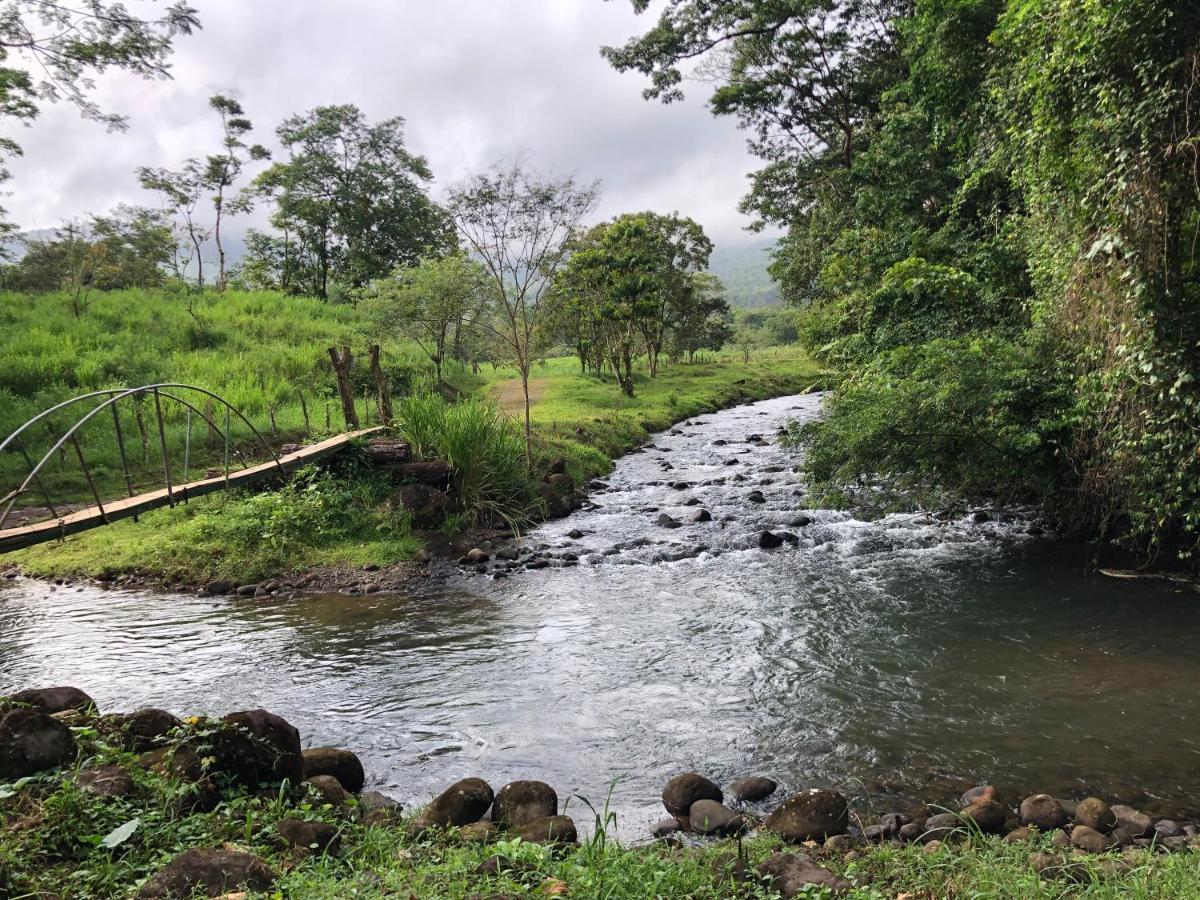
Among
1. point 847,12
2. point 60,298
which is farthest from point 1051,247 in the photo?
point 60,298

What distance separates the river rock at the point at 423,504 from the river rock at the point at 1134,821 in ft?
33.7

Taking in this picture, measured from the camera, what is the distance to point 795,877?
147 inches

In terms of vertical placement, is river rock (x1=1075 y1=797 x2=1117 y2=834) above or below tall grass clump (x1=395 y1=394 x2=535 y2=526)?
below

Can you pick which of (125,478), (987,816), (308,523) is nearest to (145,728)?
(987,816)

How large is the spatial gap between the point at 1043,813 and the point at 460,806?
3.72 m

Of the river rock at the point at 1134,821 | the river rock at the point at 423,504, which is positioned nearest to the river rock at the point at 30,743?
the river rock at the point at 1134,821

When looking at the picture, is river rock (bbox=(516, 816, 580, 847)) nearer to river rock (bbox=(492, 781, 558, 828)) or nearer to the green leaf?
river rock (bbox=(492, 781, 558, 828))

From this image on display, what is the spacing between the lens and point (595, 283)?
30078 mm

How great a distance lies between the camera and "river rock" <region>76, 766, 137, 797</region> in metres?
3.97

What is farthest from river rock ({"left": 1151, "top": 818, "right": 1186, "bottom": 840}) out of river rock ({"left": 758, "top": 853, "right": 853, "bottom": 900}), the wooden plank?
the wooden plank

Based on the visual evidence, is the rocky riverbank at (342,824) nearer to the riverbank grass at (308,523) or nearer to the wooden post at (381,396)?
the riverbank grass at (308,523)

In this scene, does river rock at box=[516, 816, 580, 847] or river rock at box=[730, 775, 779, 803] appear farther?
river rock at box=[730, 775, 779, 803]

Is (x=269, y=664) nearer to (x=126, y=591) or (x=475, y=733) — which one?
(x=475, y=733)

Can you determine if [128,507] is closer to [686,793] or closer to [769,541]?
[686,793]
